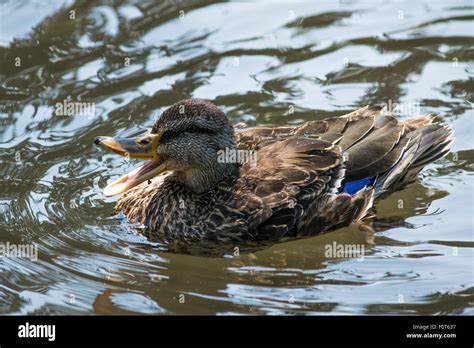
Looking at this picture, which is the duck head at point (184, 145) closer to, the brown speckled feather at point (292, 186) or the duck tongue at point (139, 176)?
the duck tongue at point (139, 176)

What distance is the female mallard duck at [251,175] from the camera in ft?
39.2

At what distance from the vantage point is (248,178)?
1214 cm

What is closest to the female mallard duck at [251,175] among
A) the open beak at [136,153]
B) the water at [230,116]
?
the open beak at [136,153]

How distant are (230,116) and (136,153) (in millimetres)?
3247

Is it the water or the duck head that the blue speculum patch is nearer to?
the water

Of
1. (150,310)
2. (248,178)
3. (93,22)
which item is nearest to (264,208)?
(248,178)

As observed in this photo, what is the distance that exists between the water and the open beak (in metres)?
0.69

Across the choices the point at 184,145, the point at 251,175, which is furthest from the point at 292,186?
the point at 184,145

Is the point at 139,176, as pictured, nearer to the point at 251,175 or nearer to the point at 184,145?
the point at 184,145

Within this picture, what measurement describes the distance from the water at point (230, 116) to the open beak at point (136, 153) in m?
0.69
